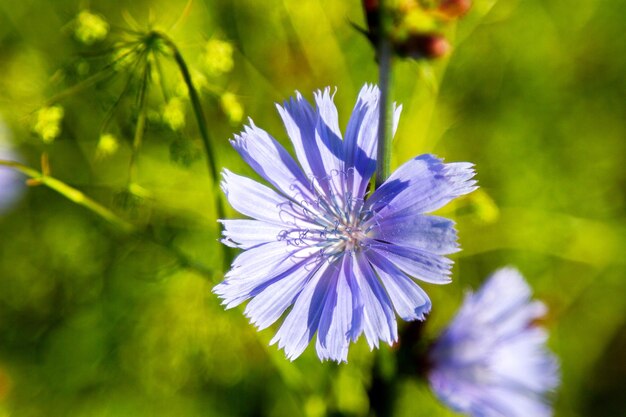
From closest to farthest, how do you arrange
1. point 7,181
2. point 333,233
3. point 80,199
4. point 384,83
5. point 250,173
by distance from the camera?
1. point 384,83
2. point 333,233
3. point 80,199
4. point 7,181
5. point 250,173

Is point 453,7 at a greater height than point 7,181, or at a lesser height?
lesser

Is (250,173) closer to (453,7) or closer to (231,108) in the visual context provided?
(231,108)

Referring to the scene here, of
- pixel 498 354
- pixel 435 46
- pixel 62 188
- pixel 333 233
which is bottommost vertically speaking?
pixel 498 354

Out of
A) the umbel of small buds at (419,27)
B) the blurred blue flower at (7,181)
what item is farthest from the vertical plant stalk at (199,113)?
the blurred blue flower at (7,181)

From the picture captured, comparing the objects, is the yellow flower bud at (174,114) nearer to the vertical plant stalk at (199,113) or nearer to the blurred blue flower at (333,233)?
the vertical plant stalk at (199,113)

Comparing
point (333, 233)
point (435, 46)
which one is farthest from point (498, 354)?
point (435, 46)

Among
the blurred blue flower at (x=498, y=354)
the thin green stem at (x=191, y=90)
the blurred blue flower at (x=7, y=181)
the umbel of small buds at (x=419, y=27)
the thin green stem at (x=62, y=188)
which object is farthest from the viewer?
the blurred blue flower at (x=7, y=181)
